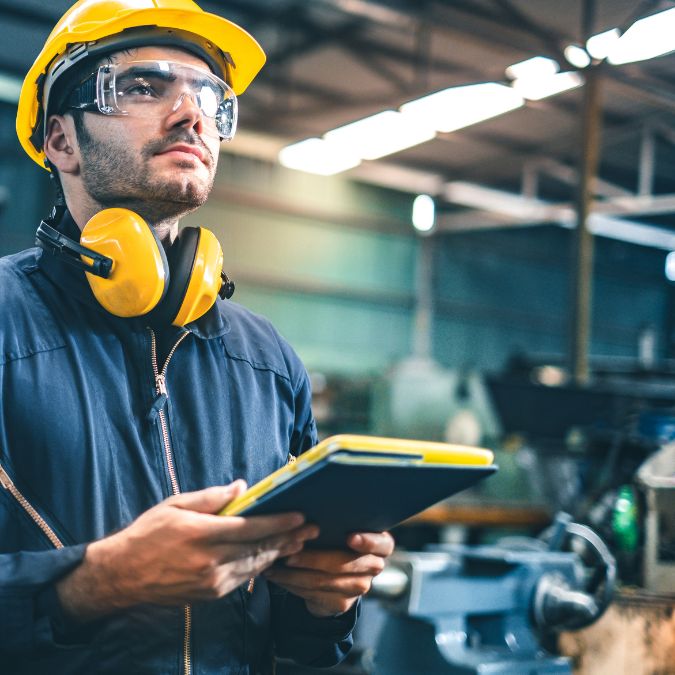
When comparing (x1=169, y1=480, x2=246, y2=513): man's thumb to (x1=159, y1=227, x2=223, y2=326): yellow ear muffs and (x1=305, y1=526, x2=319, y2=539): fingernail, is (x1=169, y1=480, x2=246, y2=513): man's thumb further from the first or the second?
(x1=159, y1=227, x2=223, y2=326): yellow ear muffs

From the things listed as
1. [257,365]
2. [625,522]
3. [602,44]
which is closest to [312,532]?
[257,365]

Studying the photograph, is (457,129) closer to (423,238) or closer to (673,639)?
(423,238)

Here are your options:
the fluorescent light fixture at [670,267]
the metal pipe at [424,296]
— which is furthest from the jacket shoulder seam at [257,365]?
the fluorescent light fixture at [670,267]

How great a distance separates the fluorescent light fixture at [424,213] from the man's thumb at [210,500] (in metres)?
12.0

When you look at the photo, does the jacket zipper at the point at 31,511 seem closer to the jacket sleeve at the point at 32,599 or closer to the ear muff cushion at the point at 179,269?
the jacket sleeve at the point at 32,599

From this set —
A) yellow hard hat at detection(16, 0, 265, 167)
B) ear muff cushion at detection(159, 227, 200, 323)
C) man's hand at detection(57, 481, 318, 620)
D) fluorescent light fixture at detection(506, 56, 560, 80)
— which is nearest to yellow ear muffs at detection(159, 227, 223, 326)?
ear muff cushion at detection(159, 227, 200, 323)

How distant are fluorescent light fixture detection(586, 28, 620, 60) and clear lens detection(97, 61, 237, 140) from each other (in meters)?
6.11

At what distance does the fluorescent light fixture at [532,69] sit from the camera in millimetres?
7637

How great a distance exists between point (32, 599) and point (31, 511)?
5.7 inches

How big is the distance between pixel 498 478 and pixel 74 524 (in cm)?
533

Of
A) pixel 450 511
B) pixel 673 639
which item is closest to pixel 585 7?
pixel 450 511

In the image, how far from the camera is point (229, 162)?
10703 mm

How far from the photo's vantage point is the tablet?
2.79 ft

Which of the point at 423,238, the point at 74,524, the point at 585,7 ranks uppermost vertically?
the point at 585,7
